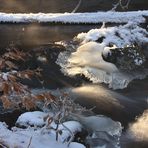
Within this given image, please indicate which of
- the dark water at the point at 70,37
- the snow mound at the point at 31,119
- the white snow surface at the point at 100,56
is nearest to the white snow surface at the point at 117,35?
the white snow surface at the point at 100,56

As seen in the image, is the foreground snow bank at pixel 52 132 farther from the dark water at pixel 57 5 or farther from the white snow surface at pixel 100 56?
the dark water at pixel 57 5

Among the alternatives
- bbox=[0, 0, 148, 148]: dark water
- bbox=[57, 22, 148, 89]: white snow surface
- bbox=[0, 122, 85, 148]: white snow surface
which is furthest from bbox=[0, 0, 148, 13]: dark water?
bbox=[0, 122, 85, 148]: white snow surface

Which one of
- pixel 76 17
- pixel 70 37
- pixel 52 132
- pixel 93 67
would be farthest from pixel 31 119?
pixel 76 17

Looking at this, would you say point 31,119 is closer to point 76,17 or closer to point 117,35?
point 117,35

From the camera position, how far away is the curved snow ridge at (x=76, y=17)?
31.7 feet

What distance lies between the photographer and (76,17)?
977 cm

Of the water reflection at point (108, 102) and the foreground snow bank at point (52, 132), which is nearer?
the foreground snow bank at point (52, 132)

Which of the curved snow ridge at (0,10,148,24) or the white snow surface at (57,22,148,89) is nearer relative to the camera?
the white snow surface at (57,22,148,89)

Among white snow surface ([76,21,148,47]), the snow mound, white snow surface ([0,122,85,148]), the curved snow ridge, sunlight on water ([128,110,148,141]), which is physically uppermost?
the curved snow ridge

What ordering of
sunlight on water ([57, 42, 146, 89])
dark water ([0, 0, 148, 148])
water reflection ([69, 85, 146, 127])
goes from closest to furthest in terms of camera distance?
water reflection ([69, 85, 146, 127]) < dark water ([0, 0, 148, 148]) < sunlight on water ([57, 42, 146, 89])

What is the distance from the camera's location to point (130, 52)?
8.38 m

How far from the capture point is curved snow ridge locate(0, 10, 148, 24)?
967 centimetres

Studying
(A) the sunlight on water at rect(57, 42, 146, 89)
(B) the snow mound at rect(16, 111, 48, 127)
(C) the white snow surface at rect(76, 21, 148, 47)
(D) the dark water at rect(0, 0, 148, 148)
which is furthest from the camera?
(C) the white snow surface at rect(76, 21, 148, 47)

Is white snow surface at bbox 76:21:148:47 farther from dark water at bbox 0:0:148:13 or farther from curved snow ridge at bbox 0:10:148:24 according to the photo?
dark water at bbox 0:0:148:13
